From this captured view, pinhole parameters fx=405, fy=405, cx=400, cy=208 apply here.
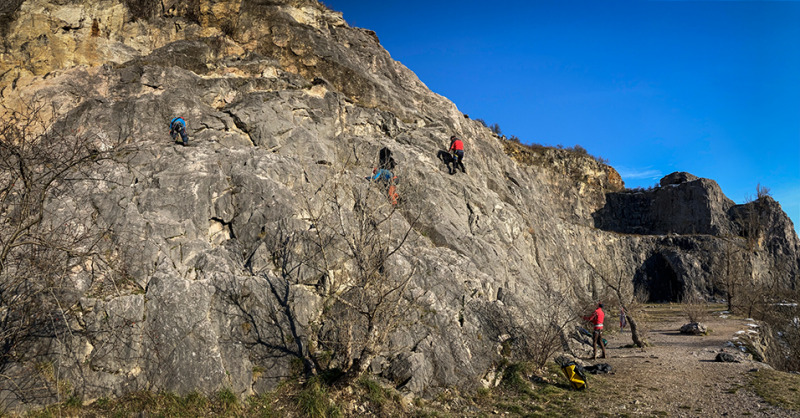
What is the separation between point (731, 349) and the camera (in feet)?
49.7

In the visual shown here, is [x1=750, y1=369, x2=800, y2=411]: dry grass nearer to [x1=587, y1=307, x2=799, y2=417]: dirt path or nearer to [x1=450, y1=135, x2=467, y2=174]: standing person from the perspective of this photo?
[x1=587, y1=307, x2=799, y2=417]: dirt path

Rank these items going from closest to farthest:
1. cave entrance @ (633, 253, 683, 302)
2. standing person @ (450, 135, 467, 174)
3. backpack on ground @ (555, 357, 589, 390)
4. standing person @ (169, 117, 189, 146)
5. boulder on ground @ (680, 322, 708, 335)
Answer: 1. backpack on ground @ (555, 357, 589, 390)
2. standing person @ (169, 117, 189, 146)
3. boulder on ground @ (680, 322, 708, 335)
4. standing person @ (450, 135, 467, 174)
5. cave entrance @ (633, 253, 683, 302)

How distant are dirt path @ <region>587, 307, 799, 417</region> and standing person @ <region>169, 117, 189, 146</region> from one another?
604 inches

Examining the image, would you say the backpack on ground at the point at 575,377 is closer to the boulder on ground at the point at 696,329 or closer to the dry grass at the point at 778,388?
the dry grass at the point at 778,388

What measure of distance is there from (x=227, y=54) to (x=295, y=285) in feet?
49.1

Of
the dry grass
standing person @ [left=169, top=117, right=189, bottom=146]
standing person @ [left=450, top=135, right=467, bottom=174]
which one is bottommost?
the dry grass

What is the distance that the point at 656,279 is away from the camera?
41719 millimetres

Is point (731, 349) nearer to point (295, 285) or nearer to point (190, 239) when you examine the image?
point (295, 285)

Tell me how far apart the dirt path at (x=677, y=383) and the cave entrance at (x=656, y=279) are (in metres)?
26.6

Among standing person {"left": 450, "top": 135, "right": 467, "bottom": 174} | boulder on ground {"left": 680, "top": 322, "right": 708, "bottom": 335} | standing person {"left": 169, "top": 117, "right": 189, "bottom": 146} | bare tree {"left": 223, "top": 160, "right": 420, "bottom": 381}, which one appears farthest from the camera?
standing person {"left": 450, "top": 135, "right": 467, "bottom": 174}

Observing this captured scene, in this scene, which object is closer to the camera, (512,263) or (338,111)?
(512,263)

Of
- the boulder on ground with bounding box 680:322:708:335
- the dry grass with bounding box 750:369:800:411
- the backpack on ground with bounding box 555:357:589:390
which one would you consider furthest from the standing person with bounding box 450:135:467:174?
the dry grass with bounding box 750:369:800:411

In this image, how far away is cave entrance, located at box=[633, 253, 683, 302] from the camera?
1612 inches

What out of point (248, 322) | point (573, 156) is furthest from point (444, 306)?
point (573, 156)
